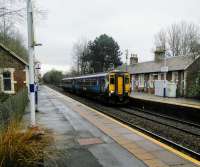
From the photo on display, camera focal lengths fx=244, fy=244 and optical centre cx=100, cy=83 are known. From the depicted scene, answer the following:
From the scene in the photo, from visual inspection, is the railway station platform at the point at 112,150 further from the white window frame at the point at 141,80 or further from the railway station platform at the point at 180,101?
the white window frame at the point at 141,80

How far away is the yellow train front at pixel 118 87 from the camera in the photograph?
21.2 m

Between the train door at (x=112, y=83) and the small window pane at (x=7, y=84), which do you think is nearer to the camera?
the train door at (x=112, y=83)

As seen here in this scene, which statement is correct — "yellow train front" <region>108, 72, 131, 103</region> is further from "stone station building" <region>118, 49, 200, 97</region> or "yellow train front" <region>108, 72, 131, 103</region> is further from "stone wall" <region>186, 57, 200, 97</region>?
"stone station building" <region>118, 49, 200, 97</region>

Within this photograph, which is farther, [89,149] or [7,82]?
[7,82]

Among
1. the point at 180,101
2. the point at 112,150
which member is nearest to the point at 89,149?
the point at 112,150

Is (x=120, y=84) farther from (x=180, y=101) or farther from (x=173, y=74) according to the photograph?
(x=173, y=74)

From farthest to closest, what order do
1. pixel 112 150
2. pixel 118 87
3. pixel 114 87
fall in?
pixel 118 87 < pixel 114 87 < pixel 112 150

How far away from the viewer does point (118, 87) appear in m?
21.6

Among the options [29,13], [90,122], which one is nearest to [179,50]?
[90,122]

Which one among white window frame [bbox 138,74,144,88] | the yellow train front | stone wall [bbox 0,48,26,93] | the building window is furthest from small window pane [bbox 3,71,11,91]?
white window frame [bbox 138,74,144,88]

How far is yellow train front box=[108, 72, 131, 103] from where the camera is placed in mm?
21234

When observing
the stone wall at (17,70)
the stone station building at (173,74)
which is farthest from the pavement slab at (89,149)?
the stone station building at (173,74)

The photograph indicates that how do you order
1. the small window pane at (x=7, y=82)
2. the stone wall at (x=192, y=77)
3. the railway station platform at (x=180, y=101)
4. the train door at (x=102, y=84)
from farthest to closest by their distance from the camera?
the stone wall at (x=192, y=77) < the train door at (x=102, y=84) < the small window pane at (x=7, y=82) < the railway station platform at (x=180, y=101)

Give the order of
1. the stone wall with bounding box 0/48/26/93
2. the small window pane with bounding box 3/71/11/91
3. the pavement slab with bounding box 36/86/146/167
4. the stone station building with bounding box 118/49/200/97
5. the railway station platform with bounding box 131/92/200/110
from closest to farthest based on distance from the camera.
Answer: the pavement slab with bounding box 36/86/146/167 < the railway station platform with bounding box 131/92/200/110 < the stone wall with bounding box 0/48/26/93 < the small window pane with bounding box 3/71/11/91 < the stone station building with bounding box 118/49/200/97
